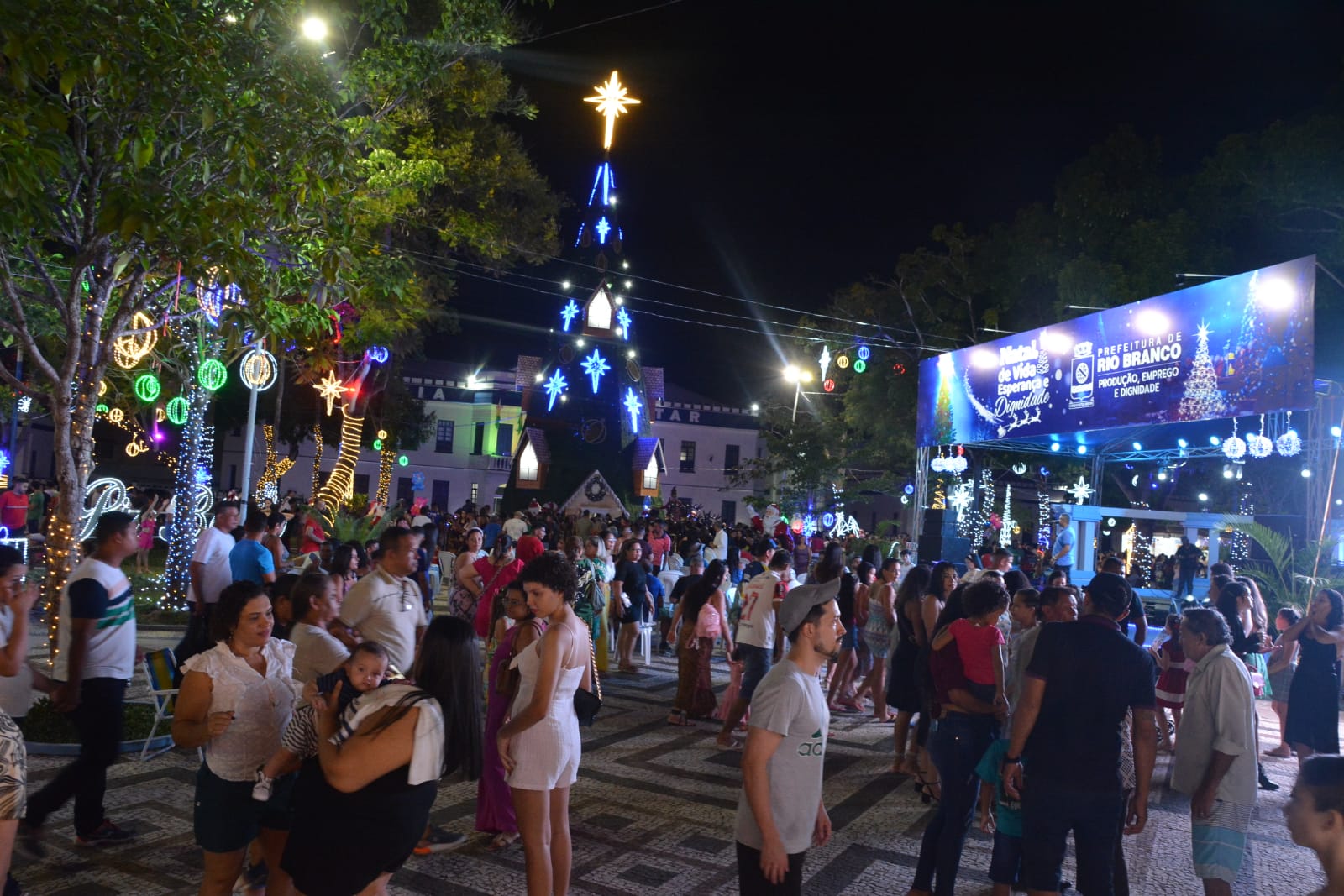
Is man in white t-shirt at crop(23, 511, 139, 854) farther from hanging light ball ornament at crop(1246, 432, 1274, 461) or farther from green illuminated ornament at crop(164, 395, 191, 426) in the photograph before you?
hanging light ball ornament at crop(1246, 432, 1274, 461)

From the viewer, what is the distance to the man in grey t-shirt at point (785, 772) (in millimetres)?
3316

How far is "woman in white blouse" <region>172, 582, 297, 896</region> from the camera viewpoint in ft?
11.9

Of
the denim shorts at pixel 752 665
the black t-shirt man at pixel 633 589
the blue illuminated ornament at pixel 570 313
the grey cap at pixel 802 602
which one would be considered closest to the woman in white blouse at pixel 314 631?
the grey cap at pixel 802 602

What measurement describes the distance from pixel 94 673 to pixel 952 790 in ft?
15.1

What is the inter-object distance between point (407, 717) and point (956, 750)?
3086 millimetres

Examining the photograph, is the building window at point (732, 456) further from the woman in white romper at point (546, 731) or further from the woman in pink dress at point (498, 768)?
the woman in white romper at point (546, 731)

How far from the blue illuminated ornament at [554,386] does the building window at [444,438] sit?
19.0 meters

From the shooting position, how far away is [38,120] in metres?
5.82

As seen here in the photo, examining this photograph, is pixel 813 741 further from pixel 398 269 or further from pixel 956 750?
pixel 398 269

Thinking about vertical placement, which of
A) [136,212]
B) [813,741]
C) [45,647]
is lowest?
[45,647]

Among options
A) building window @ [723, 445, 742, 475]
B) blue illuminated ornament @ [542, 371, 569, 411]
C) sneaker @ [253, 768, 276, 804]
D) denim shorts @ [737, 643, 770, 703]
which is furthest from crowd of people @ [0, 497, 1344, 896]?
building window @ [723, 445, 742, 475]

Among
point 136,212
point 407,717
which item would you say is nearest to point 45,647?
point 136,212

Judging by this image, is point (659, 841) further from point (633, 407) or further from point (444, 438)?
point (444, 438)

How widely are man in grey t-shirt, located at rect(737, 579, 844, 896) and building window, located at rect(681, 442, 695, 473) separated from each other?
55.1 metres
